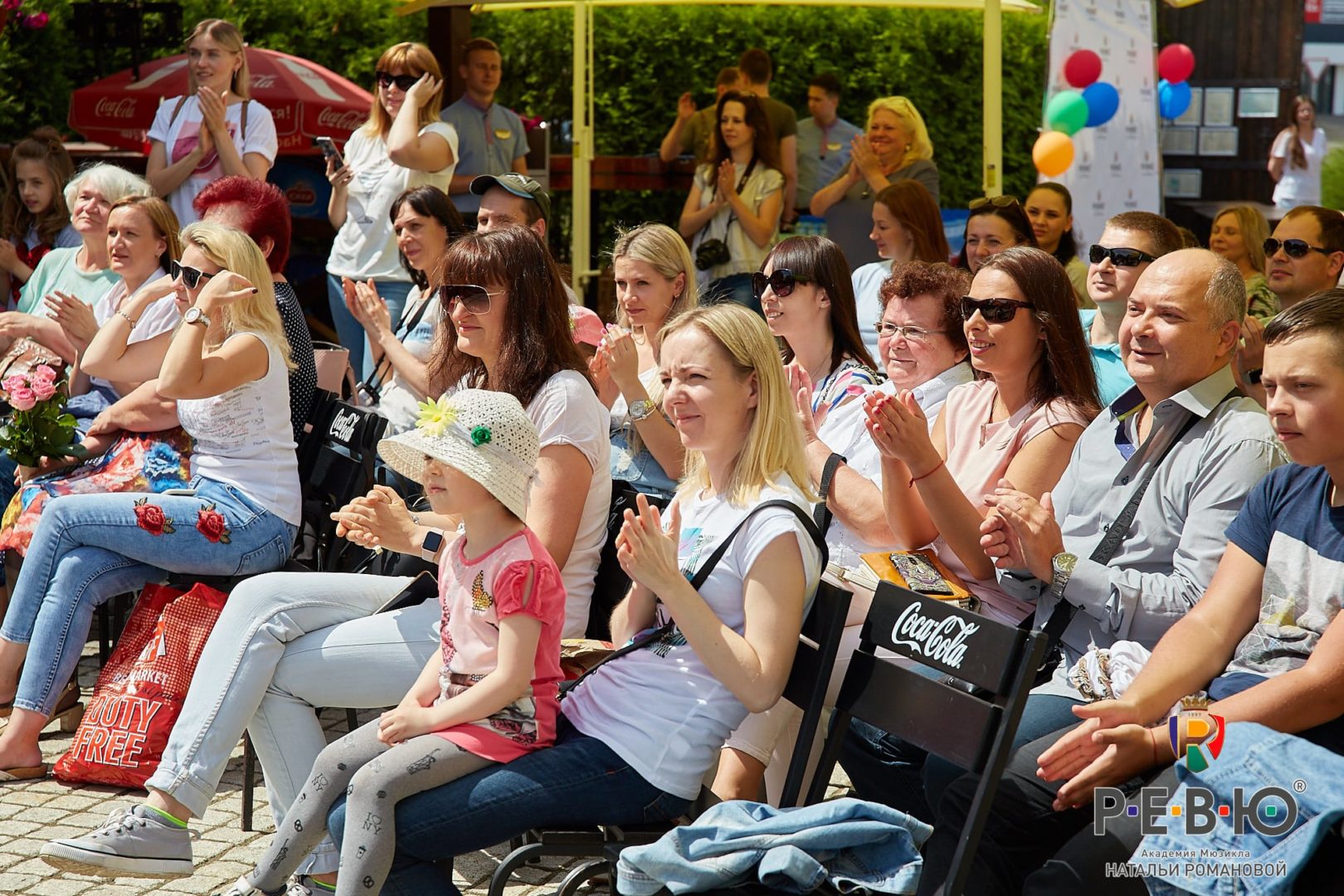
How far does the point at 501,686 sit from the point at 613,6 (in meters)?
11.3

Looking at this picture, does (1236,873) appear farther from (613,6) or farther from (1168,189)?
(1168,189)

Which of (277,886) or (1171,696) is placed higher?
(1171,696)

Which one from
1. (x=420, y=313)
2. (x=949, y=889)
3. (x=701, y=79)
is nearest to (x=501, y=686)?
(x=949, y=889)

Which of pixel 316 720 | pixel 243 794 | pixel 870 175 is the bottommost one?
pixel 243 794

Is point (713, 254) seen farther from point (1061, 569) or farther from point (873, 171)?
point (1061, 569)

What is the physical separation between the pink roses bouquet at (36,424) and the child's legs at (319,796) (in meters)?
2.48

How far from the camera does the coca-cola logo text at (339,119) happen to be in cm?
1016

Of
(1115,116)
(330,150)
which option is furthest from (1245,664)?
(1115,116)

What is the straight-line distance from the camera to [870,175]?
26.1 feet

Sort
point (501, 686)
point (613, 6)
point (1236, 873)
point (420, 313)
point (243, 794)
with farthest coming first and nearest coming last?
1. point (613, 6)
2. point (420, 313)
3. point (243, 794)
4. point (501, 686)
5. point (1236, 873)

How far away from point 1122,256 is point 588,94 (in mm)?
5908

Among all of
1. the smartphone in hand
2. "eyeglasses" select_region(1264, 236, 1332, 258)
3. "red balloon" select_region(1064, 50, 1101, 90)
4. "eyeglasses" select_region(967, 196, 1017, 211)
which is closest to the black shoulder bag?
"eyeglasses" select_region(1264, 236, 1332, 258)

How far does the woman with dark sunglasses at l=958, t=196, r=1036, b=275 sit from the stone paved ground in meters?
2.43

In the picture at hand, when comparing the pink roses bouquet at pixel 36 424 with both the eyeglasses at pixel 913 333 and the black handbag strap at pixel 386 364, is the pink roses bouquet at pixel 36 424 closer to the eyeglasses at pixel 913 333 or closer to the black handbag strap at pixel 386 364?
the black handbag strap at pixel 386 364
